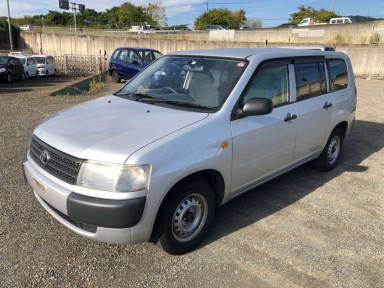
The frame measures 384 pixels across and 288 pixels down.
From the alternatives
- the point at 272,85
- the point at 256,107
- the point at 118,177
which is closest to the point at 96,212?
the point at 118,177

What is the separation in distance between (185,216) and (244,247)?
2.19 feet

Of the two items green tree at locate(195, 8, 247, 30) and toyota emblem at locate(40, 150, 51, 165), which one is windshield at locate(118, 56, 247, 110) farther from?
green tree at locate(195, 8, 247, 30)

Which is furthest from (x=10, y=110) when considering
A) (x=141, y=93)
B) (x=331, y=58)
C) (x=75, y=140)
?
(x=331, y=58)

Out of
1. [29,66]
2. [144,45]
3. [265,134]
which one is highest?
[144,45]

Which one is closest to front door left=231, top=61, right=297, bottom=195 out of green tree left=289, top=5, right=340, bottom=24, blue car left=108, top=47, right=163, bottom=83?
Result: blue car left=108, top=47, right=163, bottom=83

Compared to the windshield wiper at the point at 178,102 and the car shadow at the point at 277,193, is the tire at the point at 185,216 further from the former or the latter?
the windshield wiper at the point at 178,102

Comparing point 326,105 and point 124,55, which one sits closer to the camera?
point 326,105

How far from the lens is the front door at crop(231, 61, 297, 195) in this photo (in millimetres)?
3094

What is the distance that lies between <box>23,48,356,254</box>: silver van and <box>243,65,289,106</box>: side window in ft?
0.04

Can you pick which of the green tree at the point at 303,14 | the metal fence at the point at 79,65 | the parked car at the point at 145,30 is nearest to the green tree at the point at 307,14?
the green tree at the point at 303,14

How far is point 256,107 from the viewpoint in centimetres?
294

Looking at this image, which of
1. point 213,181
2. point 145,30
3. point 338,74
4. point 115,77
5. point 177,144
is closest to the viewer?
point 177,144

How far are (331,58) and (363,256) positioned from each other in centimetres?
287

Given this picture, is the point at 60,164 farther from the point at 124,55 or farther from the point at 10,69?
the point at 10,69
